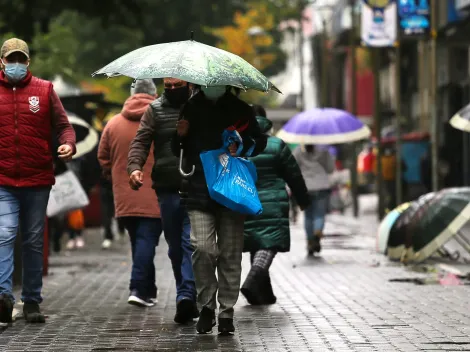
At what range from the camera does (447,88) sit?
36.1 m

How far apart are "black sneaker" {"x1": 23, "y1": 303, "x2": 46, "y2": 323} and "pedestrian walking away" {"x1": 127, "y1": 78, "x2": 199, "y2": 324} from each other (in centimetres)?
97

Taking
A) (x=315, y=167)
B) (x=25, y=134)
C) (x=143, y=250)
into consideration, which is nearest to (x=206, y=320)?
(x=25, y=134)

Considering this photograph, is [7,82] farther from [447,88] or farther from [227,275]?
[447,88]

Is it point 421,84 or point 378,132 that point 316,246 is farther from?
point 421,84

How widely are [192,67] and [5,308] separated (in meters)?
2.15

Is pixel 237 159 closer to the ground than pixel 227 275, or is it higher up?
higher up

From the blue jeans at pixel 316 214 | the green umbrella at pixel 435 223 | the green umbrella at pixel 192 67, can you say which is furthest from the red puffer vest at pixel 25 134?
the blue jeans at pixel 316 214

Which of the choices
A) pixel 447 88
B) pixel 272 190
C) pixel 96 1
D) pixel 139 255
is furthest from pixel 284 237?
pixel 447 88

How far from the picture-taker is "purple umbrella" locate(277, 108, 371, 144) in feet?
62.2

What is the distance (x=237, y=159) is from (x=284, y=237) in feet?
8.92

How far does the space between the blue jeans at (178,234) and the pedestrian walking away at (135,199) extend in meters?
0.66

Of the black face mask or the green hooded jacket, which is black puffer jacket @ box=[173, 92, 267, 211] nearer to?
the black face mask

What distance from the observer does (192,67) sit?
352 inches

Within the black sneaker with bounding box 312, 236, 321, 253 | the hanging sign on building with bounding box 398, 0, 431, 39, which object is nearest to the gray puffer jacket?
the black sneaker with bounding box 312, 236, 321, 253
